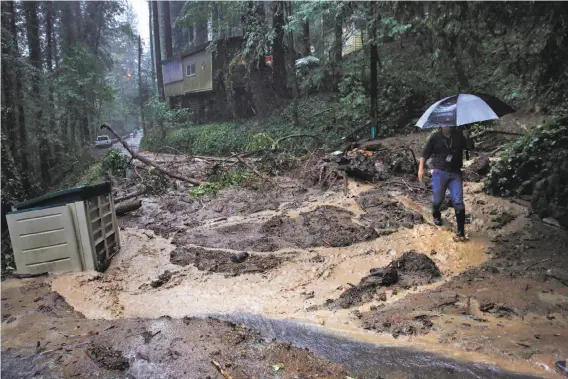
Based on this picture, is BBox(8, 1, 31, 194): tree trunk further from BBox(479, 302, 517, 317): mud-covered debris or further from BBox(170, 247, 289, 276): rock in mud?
BBox(479, 302, 517, 317): mud-covered debris

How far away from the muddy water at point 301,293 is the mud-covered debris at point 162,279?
86mm

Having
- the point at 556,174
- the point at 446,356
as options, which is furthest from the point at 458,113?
the point at 446,356

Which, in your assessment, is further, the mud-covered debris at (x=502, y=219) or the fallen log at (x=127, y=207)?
the fallen log at (x=127, y=207)

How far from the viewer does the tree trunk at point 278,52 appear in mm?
19234

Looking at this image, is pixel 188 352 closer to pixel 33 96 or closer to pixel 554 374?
pixel 554 374

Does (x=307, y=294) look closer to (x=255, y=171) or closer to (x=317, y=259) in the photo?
(x=317, y=259)

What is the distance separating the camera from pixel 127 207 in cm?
1017

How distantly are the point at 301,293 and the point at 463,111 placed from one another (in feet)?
11.9

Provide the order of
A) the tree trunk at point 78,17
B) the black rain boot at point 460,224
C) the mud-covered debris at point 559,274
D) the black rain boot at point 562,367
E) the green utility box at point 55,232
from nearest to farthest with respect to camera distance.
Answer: the black rain boot at point 562,367
the mud-covered debris at point 559,274
the green utility box at point 55,232
the black rain boot at point 460,224
the tree trunk at point 78,17

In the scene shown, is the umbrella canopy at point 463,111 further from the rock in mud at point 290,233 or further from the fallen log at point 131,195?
the fallen log at point 131,195

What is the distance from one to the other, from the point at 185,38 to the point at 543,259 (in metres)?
47.5

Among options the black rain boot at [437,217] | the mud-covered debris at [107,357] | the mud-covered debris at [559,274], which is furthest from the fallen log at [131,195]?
the mud-covered debris at [559,274]

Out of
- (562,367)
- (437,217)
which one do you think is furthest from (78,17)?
(562,367)

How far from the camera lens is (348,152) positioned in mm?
12516
